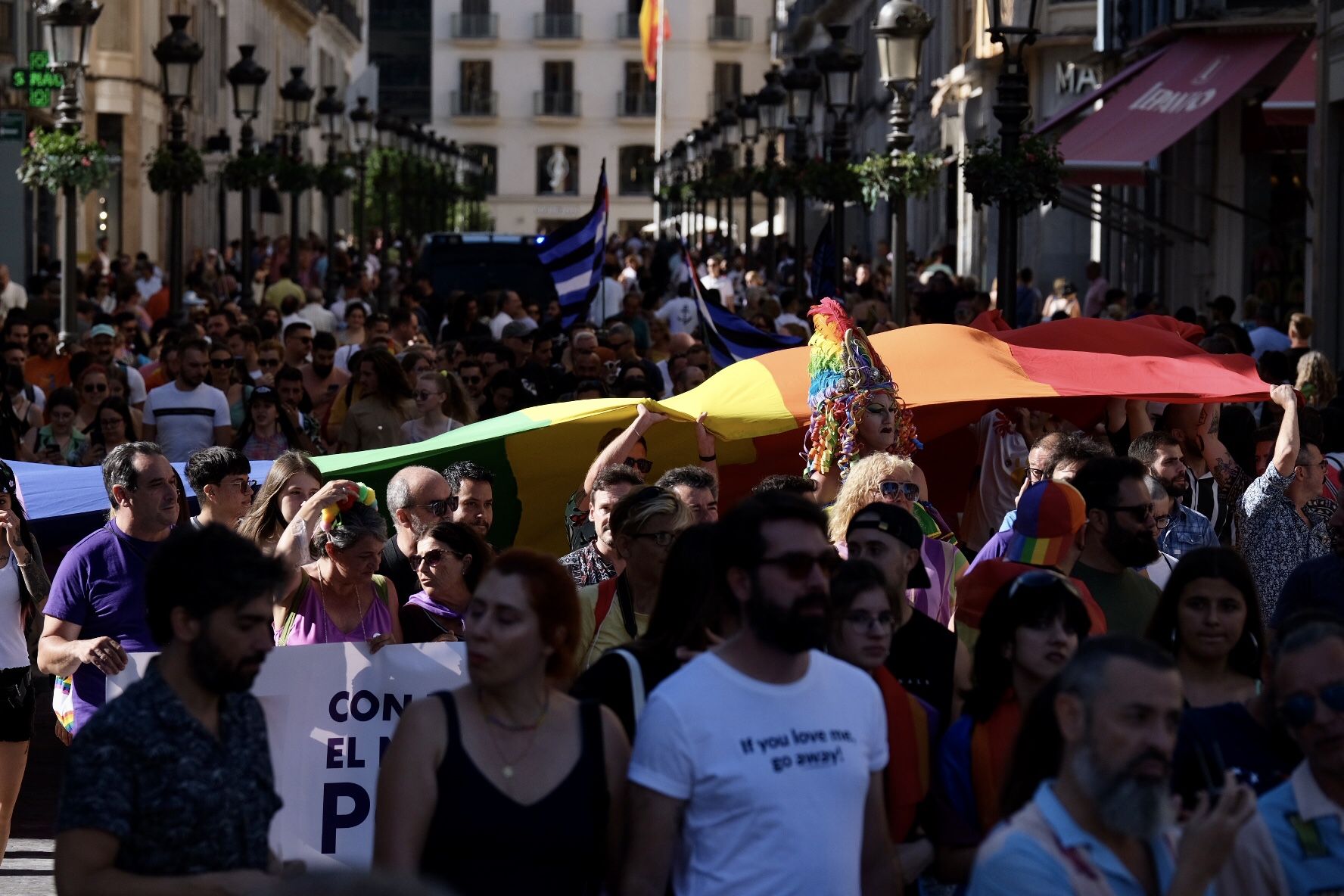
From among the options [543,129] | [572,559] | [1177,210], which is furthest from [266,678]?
[543,129]

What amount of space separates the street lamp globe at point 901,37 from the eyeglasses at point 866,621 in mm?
12833

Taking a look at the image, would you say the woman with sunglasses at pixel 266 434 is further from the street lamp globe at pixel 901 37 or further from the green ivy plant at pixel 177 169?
the green ivy plant at pixel 177 169

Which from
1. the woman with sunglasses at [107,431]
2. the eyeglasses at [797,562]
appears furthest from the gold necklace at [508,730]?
the woman with sunglasses at [107,431]

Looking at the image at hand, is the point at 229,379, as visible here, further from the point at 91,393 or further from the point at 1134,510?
the point at 1134,510

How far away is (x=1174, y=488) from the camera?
9102 mm

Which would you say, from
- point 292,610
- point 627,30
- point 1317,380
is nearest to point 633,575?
point 292,610

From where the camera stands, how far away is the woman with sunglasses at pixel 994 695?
17.3 feet

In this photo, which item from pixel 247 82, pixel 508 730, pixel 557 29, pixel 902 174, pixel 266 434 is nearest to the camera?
pixel 508 730

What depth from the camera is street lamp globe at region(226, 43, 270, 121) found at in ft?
80.4

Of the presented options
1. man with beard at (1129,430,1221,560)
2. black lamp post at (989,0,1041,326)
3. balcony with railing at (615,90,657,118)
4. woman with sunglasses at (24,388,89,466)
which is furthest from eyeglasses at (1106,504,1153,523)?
balcony with railing at (615,90,657,118)

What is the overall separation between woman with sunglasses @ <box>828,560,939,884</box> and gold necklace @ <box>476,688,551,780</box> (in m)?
0.85

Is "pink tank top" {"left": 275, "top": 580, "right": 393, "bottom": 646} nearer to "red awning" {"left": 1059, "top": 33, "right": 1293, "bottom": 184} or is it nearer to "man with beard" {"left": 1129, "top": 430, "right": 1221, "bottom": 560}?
"man with beard" {"left": 1129, "top": 430, "right": 1221, "bottom": 560}

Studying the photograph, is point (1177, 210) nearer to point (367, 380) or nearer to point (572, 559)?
point (367, 380)

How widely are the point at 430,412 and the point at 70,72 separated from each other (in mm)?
8338
